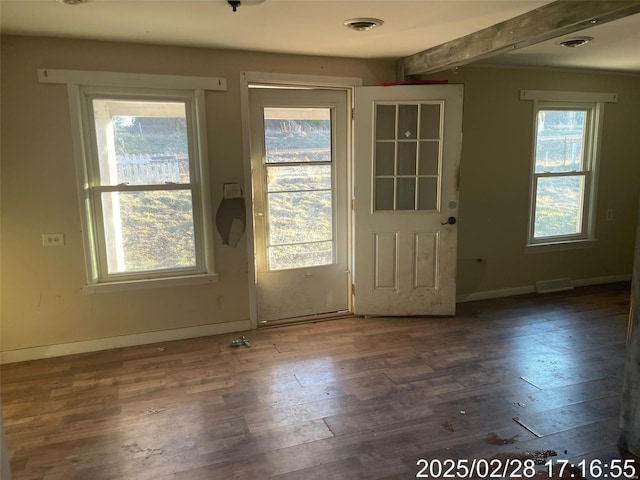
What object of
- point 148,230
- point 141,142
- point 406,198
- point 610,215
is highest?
point 141,142

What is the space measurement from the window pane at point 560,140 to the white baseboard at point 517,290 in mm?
1292

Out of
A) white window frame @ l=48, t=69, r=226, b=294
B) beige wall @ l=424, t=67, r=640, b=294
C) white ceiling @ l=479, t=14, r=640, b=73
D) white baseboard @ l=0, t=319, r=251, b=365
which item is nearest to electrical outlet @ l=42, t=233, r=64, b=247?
white window frame @ l=48, t=69, r=226, b=294

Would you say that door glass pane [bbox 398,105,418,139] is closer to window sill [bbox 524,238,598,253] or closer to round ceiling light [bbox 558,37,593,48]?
round ceiling light [bbox 558,37,593,48]

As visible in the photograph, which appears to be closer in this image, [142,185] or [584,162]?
[142,185]

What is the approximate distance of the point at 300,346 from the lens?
3.71 meters

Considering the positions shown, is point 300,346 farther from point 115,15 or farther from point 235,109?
point 115,15

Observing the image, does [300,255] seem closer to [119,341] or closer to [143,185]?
[143,185]

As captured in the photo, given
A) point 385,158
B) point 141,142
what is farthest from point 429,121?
point 141,142

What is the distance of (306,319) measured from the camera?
14.1ft

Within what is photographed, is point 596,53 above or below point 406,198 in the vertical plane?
above

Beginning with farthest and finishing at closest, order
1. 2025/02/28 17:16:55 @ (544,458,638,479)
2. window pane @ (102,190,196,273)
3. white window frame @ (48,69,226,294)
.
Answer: window pane @ (102,190,196,273) → white window frame @ (48,69,226,294) → 2025/02/28 17:16:55 @ (544,458,638,479)

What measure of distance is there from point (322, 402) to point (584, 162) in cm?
421

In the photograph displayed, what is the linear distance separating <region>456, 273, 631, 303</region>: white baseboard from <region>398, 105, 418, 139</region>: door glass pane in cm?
180

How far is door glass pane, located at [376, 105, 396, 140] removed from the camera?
13.3ft
